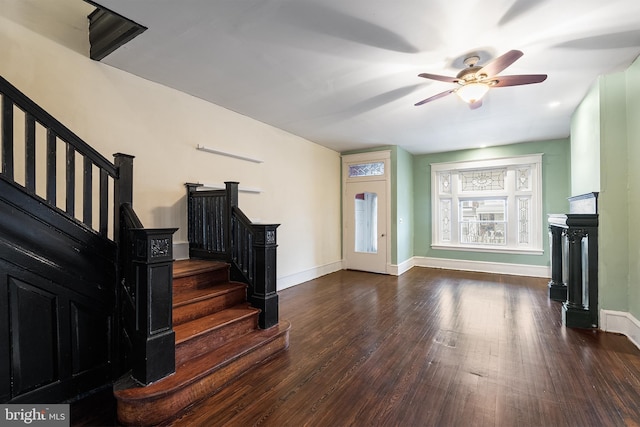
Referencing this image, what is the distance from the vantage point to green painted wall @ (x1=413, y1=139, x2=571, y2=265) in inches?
215

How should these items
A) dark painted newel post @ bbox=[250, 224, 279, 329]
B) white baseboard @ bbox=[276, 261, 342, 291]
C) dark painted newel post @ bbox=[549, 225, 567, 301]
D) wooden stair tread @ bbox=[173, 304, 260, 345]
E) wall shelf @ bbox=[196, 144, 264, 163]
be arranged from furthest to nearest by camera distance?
1. white baseboard @ bbox=[276, 261, 342, 291]
2. dark painted newel post @ bbox=[549, 225, 567, 301]
3. wall shelf @ bbox=[196, 144, 264, 163]
4. dark painted newel post @ bbox=[250, 224, 279, 329]
5. wooden stair tread @ bbox=[173, 304, 260, 345]

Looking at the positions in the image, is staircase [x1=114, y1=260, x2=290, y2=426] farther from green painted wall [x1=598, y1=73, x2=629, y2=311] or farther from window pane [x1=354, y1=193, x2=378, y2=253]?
window pane [x1=354, y1=193, x2=378, y2=253]

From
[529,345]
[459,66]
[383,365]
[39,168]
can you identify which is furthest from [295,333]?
[459,66]

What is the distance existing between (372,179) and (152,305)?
4999mm

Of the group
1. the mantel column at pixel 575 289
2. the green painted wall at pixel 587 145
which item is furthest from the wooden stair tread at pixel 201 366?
the green painted wall at pixel 587 145

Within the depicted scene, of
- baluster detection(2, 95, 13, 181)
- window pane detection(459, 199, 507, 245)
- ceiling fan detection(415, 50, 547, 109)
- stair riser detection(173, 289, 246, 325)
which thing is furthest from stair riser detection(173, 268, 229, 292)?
window pane detection(459, 199, 507, 245)

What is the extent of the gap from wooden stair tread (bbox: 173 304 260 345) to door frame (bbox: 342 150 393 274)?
3.80 meters

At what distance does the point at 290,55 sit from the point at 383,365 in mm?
2859

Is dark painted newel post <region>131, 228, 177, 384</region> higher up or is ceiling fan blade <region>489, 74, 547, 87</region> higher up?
ceiling fan blade <region>489, 74, 547, 87</region>

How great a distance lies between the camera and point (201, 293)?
2660 millimetres

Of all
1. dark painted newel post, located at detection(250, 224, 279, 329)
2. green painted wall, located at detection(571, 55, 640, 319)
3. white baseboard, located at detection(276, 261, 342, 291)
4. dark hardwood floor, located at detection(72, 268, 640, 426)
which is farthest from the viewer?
white baseboard, located at detection(276, 261, 342, 291)

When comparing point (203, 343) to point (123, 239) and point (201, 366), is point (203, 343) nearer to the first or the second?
point (201, 366)

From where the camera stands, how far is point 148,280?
73.3 inches

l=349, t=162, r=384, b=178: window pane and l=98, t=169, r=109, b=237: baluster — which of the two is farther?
l=349, t=162, r=384, b=178: window pane
